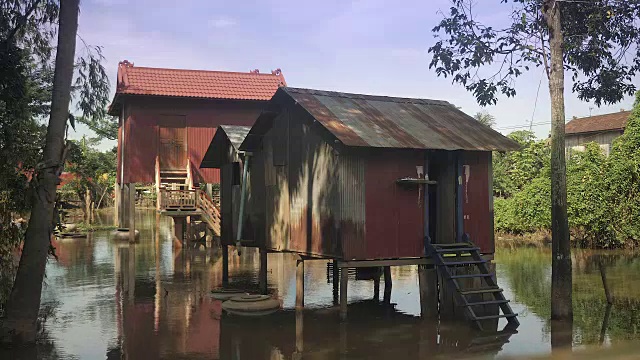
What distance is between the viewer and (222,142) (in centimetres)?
2164

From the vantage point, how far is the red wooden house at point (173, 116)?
32844 mm

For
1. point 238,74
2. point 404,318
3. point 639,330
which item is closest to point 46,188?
point 404,318

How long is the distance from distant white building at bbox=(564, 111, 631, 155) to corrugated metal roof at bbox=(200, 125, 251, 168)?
102ft

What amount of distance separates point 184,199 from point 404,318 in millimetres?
16861

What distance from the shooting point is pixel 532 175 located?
4300cm

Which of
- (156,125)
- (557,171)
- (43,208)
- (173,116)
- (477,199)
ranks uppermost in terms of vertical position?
(173,116)

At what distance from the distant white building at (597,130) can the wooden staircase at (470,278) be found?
33517 millimetres

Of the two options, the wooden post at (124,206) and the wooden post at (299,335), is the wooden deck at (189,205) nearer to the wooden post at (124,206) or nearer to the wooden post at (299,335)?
the wooden post at (124,206)

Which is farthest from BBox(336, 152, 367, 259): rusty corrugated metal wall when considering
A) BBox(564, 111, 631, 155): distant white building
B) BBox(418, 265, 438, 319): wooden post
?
BBox(564, 111, 631, 155): distant white building

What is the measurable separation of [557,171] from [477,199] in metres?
2.17

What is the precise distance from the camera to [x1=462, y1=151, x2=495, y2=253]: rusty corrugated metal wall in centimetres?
1583

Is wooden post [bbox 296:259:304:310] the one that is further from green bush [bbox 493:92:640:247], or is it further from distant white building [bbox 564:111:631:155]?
distant white building [bbox 564:111:631:155]

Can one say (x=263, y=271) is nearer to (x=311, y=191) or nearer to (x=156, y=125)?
(x=311, y=191)

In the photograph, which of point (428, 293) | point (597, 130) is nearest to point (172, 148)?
point (428, 293)
